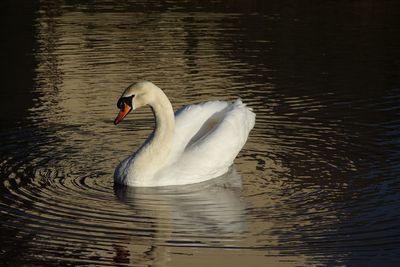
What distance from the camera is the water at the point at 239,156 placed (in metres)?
10.7

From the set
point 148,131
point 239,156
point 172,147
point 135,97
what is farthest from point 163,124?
point 148,131

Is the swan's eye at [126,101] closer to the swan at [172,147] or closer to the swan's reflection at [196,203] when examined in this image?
the swan at [172,147]

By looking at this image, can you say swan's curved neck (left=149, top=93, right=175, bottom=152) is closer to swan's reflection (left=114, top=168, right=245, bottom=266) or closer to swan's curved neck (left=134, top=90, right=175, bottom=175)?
swan's curved neck (left=134, top=90, right=175, bottom=175)

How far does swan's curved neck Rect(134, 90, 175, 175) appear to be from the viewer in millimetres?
13141

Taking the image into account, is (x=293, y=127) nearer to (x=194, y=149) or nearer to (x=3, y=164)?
(x=194, y=149)

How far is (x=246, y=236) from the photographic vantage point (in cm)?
1086

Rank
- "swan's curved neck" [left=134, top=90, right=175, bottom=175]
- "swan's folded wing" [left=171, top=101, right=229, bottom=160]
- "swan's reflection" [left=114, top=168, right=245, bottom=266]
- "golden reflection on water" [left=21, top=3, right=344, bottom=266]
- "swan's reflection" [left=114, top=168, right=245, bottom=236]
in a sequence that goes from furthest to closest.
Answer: "swan's folded wing" [left=171, top=101, right=229, bottom=160], "swan's curved neck" [left=134, top=90, right=175, bottom=175], "swan's reflection" [left=114, top=168, right=245, bottom=236], "golden reflection on water" [left=21, top=3, right=344, bottom=266], "swan's reflection" [left=114, top=168, right=245, bottom=266]

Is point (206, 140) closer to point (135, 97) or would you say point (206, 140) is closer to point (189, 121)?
point (189, 121)

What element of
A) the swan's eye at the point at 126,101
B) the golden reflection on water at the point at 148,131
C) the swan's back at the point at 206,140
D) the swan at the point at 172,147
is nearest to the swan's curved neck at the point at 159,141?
the swan at the point at 172,147

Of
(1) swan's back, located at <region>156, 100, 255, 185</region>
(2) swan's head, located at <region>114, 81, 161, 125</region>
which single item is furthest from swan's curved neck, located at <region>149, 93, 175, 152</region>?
(1) swan's back, located at <region>156, 100, 255, 185</region>

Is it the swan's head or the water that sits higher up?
the swan's head

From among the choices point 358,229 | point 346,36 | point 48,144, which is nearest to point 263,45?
point 346,36

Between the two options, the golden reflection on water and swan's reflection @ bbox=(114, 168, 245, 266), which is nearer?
swan's reflection @ bbox=(114, 168, 245, 266)

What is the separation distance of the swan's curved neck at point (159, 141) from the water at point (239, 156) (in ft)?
1.38
